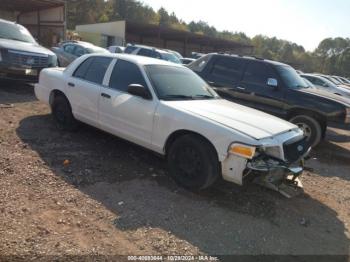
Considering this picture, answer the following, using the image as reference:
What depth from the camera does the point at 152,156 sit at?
20.0ft

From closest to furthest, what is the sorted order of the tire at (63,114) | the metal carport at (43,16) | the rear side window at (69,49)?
the tire at (63,114) → the rear side window at (69,49) → the metal carport at (43,16)

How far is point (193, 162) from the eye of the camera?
4.78m

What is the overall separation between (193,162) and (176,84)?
1.43 meters

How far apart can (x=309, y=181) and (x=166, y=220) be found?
3.07 meters

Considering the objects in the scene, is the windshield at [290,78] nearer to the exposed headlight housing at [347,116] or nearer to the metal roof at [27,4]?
the exposed headlight housing at [347,116]

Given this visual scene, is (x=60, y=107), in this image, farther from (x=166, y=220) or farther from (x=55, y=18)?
(x=55, y=18)

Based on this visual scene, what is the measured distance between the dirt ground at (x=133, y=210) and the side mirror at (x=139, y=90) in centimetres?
109

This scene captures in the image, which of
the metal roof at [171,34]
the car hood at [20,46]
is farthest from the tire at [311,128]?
the metal roof at [171,34]

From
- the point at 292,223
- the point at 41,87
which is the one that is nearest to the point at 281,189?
the point at 292,223

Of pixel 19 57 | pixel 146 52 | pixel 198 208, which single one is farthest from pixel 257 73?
pixel 146 52

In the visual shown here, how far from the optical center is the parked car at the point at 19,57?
9.54 meters

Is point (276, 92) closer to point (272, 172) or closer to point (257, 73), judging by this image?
point (257, 73)

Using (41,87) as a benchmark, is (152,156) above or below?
below

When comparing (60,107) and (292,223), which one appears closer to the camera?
(292,223)
